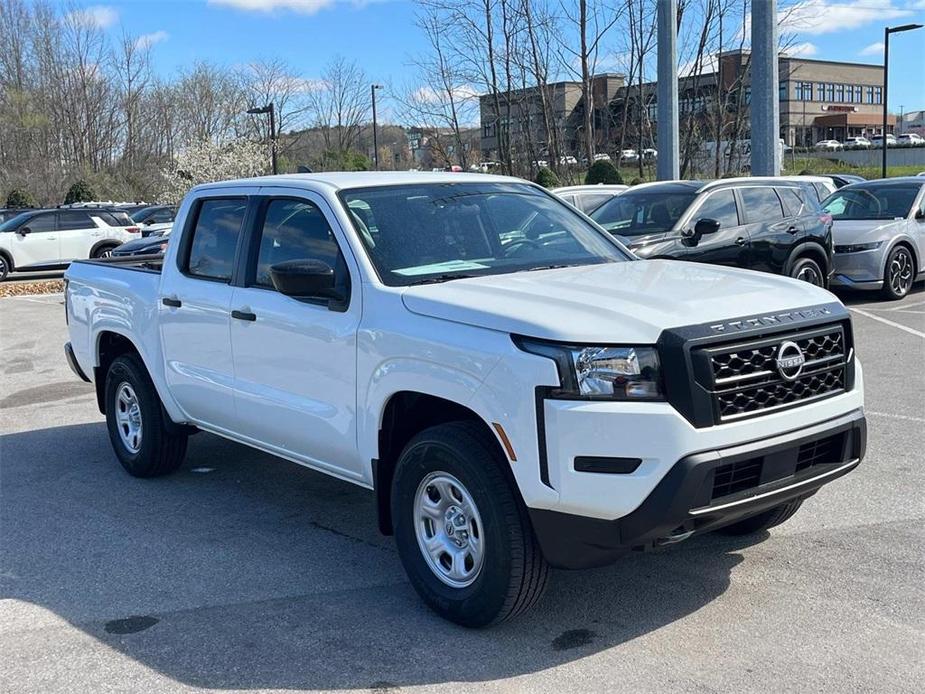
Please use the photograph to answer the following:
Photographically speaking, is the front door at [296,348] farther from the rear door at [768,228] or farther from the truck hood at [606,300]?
the rear door at [768,228]

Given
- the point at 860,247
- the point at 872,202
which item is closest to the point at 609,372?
the point at 860,247

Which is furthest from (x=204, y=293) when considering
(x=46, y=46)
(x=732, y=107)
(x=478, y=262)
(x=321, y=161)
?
(x=46, y=46)

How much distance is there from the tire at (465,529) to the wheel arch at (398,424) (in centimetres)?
17

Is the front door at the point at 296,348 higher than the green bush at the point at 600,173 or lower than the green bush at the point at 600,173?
lower

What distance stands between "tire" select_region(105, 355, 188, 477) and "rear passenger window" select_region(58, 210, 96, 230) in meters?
19.1

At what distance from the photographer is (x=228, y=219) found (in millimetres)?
5863

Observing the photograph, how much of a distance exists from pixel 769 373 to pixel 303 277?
81.8 inches

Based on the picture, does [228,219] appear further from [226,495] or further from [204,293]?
[226,495]

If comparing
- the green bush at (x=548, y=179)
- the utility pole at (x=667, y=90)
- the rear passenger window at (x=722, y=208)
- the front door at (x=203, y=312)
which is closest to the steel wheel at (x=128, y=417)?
the front door at (x=203, y=312)

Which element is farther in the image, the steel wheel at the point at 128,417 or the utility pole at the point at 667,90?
the utility pole at the point at 667,90

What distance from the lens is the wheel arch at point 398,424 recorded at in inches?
172

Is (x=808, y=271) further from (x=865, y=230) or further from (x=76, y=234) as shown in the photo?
(x=76, y=234)

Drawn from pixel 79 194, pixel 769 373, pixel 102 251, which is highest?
pixel 79 194

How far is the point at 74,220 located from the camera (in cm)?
2456
